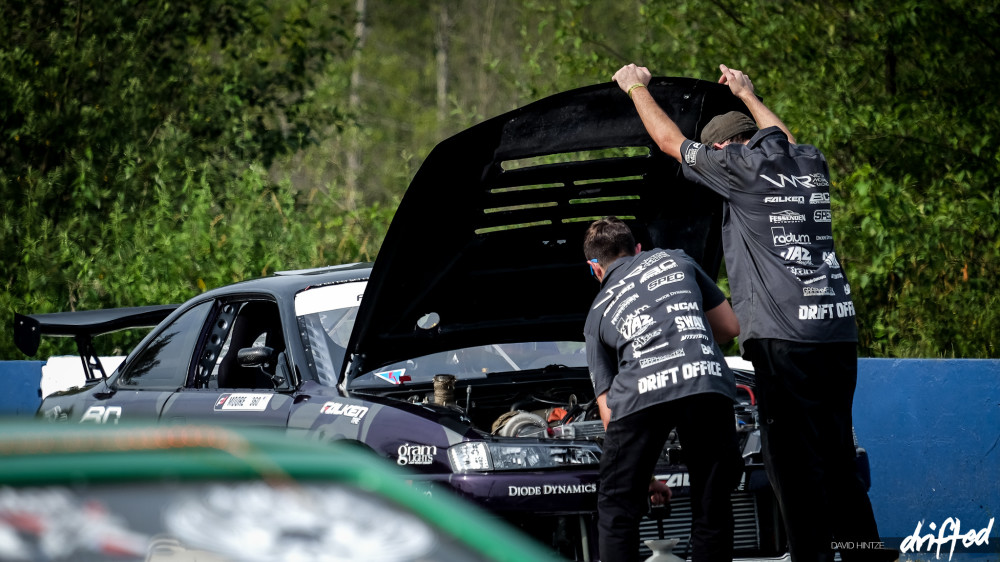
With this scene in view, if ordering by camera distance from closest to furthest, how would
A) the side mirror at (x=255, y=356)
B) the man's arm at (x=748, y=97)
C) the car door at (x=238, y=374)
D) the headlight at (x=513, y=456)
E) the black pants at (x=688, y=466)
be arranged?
the black pants at (x=688, y=466), the headlight at (x=513, y=456), the man's arm at (x=748, y=97), the side mirror at (x=255, y=356), the car door at (x=238, y=374)

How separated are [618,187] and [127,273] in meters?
8.67

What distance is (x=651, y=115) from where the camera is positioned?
4.96 meters

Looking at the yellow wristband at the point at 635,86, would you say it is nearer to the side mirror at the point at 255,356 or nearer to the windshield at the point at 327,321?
the windshield at the point at 327,321

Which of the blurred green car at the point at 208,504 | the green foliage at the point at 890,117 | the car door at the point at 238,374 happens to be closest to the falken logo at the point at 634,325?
the car door at the point at 238,374

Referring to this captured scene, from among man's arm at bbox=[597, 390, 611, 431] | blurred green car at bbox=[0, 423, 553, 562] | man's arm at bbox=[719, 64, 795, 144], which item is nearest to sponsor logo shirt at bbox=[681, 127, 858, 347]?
man's arm at bbox=[719, 64, 795, 144]

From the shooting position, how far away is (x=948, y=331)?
888cm

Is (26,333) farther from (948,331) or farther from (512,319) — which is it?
(948,331)

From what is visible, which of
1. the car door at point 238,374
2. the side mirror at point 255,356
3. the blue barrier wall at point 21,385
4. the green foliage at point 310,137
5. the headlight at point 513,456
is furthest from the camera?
the blue barrier wall at point 21,385

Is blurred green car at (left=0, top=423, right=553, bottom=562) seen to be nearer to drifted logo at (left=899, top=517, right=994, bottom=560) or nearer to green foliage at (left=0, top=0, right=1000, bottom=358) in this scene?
drifted logo at (left=899, top=517, right=994, bottom=560)

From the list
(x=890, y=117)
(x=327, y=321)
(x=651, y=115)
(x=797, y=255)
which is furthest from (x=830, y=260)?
(x=890, y=117)

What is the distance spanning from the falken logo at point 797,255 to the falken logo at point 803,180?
0.83ft

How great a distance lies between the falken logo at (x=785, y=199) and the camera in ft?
15.6

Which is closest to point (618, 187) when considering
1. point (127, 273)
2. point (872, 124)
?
point (872, 124)

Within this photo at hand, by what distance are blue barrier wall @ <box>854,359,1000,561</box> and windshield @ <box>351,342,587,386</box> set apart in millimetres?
1733
